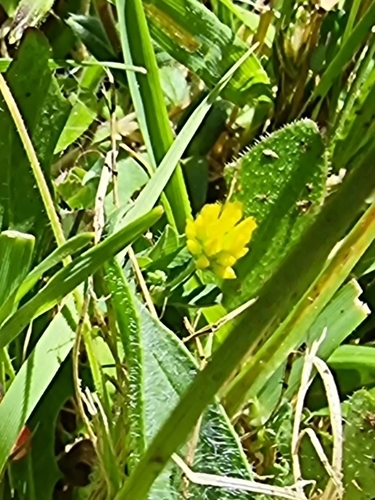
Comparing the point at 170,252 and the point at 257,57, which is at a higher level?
the point at 257,57

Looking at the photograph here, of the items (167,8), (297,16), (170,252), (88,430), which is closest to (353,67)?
(297,16)

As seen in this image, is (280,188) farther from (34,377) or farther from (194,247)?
(34,377)

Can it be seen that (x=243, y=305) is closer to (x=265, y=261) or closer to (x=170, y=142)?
(x=265, y=261)

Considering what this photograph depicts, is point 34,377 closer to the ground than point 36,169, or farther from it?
closer to the ground

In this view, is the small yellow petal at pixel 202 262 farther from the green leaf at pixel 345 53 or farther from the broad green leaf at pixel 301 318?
the green leaf at pixel 345 53

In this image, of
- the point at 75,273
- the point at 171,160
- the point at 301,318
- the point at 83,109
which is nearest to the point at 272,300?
the point at 75,273

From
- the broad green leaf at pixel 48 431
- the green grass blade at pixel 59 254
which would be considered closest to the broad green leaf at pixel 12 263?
the green grass blade at pixel 59 254
